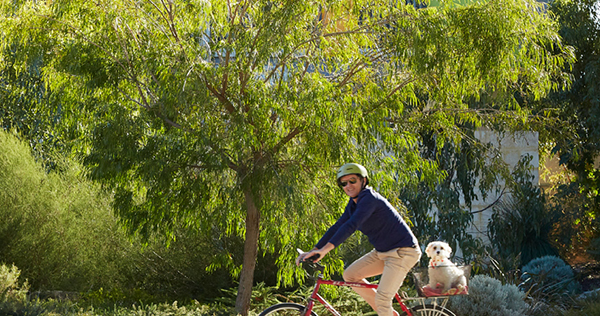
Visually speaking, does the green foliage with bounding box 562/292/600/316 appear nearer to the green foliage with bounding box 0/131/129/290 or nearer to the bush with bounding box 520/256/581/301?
the bush with bounding box 520/256/581/301

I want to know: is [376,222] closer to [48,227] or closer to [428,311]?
[428,311]

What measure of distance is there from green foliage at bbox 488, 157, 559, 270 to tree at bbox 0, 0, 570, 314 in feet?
20.2

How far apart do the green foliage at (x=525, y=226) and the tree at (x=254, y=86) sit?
20.2ft

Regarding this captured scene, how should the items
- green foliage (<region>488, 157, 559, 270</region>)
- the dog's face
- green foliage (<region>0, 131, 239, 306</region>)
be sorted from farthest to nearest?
green foliage (<region>488, 157, 559, 270</region>)
green foliage (<region>0, 131, 239, 306</region>)
the dog's face

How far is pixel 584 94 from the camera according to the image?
12.3 meters

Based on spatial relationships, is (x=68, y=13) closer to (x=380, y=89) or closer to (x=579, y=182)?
(x=380, y=89)

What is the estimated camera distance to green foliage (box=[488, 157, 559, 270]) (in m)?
12.1

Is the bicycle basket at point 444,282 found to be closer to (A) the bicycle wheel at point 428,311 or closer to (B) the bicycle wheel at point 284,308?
(A) the bicycle wheel at point 428,311

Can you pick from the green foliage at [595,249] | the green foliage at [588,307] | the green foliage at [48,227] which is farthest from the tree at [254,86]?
the green foliage at [595,249]

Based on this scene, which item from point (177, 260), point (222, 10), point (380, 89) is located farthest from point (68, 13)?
point (177, 260)

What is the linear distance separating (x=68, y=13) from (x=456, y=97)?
412cm

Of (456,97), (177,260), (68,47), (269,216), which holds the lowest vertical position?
(177,260)

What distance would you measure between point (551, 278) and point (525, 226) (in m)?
2.08

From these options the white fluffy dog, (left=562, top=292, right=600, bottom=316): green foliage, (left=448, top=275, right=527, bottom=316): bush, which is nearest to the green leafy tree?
(left=562, top=292, right=600, bottom=316): green foliage
